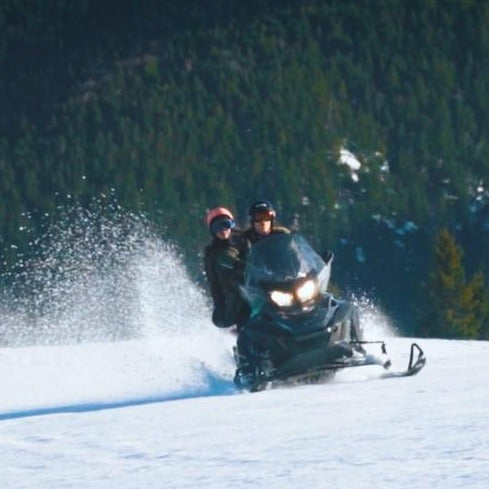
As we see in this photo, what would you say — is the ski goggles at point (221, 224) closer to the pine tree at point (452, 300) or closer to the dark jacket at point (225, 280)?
the dark jacket at point (225, 280)

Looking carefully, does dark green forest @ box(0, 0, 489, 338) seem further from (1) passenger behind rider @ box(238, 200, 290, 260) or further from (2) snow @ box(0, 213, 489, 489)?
(1) passenger behind rider @ box(238, 200, 290, 260)

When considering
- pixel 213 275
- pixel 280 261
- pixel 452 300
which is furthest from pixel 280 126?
pixel 280 261

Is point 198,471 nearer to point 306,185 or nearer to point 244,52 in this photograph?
point 306,185

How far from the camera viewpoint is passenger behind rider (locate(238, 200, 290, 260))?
1041cm

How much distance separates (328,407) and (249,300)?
2.38m

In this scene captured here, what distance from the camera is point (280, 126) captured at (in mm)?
128250

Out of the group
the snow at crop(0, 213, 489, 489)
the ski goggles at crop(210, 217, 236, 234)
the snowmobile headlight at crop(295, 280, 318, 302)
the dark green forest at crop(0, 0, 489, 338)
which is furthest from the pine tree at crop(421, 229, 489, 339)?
the snowmobile headlight at crop(295, 280, 318, 302)

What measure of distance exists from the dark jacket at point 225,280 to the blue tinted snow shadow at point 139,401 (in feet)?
1.33

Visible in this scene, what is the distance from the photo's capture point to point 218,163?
118 metres

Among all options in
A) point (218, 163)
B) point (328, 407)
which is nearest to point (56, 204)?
point (218, 163)

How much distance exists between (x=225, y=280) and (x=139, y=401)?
3.56 feet

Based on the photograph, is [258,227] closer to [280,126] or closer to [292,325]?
[292,325]

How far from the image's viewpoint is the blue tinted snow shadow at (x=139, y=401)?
9.23 m

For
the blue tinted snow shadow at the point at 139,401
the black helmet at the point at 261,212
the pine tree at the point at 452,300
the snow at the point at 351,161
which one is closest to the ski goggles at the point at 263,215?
the black helmet at the point at 261,212
